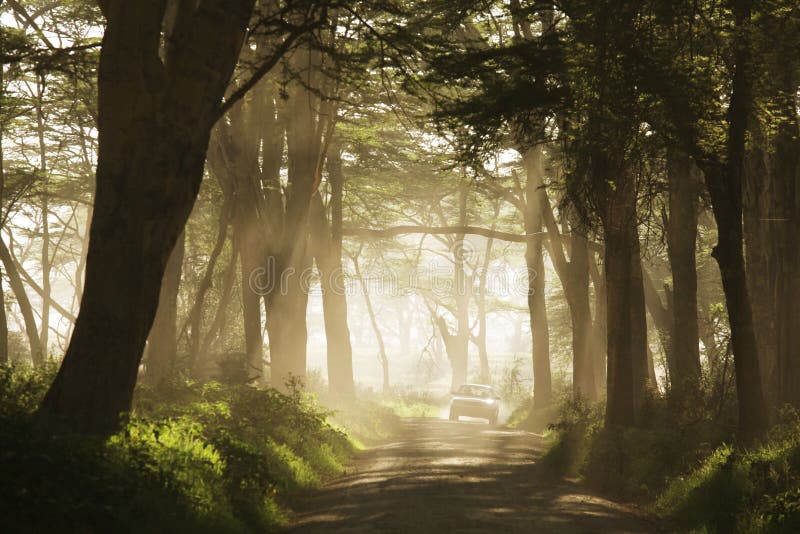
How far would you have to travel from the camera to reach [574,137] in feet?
42.7

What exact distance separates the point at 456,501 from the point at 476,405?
71.4 feet

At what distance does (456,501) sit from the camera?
10.4m

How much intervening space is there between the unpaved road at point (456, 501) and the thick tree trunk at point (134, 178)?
2.53 metres

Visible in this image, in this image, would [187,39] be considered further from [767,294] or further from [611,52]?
[767,294]

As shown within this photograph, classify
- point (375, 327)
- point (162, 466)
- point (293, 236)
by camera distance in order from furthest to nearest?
1. point (375, 327)
2. point (293, 236)
3. point (162, 466)

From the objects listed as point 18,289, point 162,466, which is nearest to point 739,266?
point 162,466

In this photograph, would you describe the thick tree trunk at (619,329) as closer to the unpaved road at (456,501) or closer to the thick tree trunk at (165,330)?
the unpaved road at (456,501)

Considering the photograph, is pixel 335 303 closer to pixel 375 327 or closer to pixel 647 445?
pixel 647 445

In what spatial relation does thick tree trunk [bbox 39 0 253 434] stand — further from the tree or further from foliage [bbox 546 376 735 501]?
foliage [bbox 546 376 735 501]

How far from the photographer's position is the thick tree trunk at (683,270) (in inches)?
682

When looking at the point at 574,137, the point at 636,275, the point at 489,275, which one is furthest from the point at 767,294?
the point at 489,275

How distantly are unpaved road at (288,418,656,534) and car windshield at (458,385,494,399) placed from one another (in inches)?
596

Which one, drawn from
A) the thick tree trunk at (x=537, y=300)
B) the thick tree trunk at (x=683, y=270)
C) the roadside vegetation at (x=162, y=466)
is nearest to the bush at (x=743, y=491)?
the roadside vegetation at (x=162, y=466)

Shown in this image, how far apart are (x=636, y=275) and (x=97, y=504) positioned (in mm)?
12608
